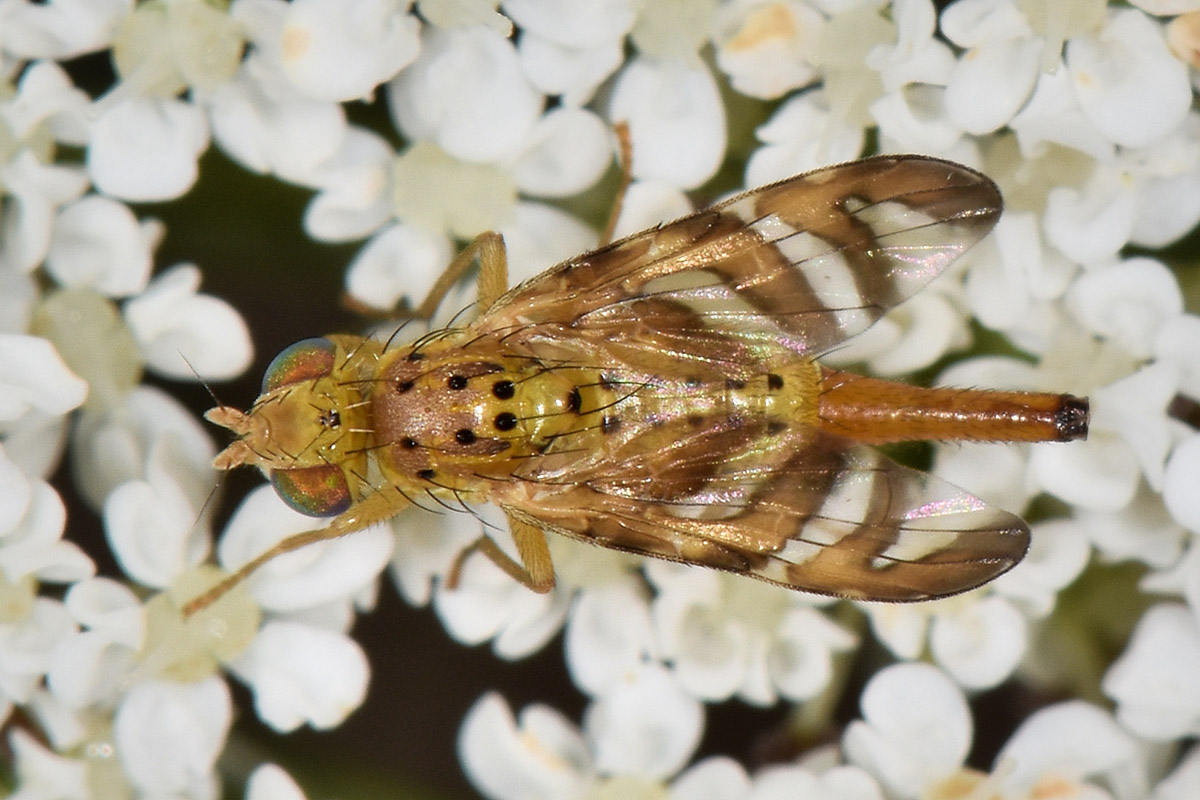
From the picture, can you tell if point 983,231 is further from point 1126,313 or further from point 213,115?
point 213,115

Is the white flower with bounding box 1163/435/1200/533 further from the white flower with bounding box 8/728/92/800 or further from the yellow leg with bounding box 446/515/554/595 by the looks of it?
the white flower with bounding box 8/728/92/800

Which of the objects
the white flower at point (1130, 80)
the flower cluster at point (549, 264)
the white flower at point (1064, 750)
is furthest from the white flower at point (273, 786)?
the white flower at point (1130, 80)

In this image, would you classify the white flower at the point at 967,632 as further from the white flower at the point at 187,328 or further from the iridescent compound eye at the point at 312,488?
the white flower at the point at 187,328

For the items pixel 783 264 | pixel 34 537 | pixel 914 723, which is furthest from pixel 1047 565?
pixel 34 537

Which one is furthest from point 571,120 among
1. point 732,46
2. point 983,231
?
point 983,231

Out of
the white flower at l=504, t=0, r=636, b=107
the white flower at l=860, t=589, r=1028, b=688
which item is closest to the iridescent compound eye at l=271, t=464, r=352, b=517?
the white flower at l=504, t=0, r=636, b=107
